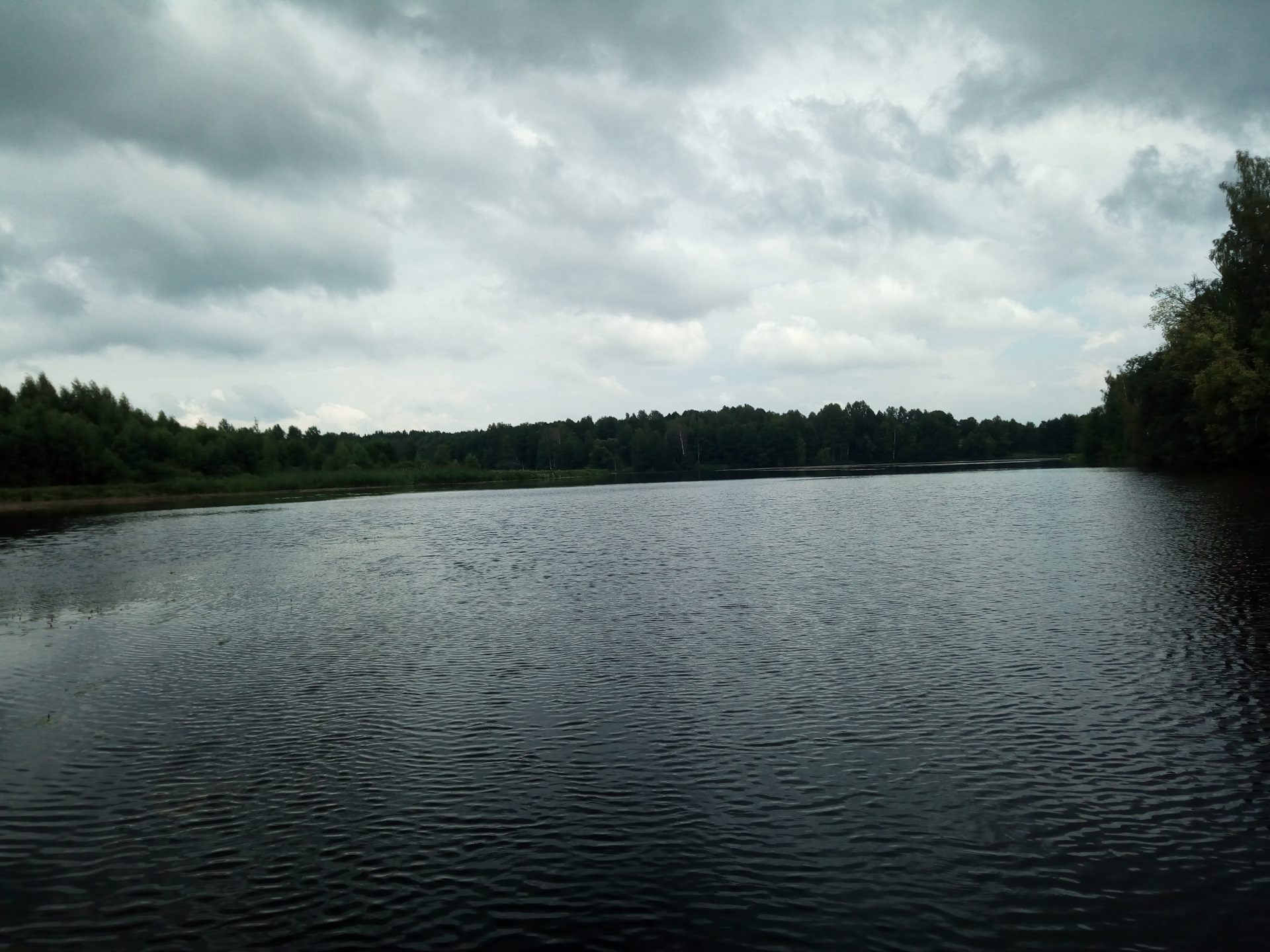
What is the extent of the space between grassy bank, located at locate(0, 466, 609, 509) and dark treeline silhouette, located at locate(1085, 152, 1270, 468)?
86477 millimetres

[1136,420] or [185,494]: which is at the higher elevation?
[1136,420]

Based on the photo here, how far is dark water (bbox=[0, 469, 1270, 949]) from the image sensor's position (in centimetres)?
770

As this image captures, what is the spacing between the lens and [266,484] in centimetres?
10156

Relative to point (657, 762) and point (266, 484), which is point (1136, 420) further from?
point (266, 484)

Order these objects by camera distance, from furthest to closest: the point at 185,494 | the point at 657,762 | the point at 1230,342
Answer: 1. the point at 185,494
2. the point at 1230,342
3. the point at 657,762

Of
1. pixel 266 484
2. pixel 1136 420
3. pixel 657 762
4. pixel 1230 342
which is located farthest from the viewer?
pixel 266 484

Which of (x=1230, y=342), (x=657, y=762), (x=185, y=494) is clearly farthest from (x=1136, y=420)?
(x=185, y=494)

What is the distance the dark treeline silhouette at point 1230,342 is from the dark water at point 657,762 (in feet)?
145

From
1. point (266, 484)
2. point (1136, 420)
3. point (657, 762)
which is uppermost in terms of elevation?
point (1136, 420)

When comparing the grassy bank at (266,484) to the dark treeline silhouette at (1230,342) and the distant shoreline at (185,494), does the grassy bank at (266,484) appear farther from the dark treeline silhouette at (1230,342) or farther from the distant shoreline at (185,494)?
the dark treeline silhouette at (1230,342)

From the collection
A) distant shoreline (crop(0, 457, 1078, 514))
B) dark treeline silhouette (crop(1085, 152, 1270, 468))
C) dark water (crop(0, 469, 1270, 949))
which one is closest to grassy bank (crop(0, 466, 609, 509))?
distant shoreline (crop(0, 457, 1078, 514))

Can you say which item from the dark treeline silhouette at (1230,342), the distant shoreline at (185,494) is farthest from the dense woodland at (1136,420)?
the distant shoreline at (185,494)

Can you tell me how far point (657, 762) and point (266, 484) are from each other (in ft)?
332

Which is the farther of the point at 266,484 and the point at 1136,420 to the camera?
the point at 266,484
